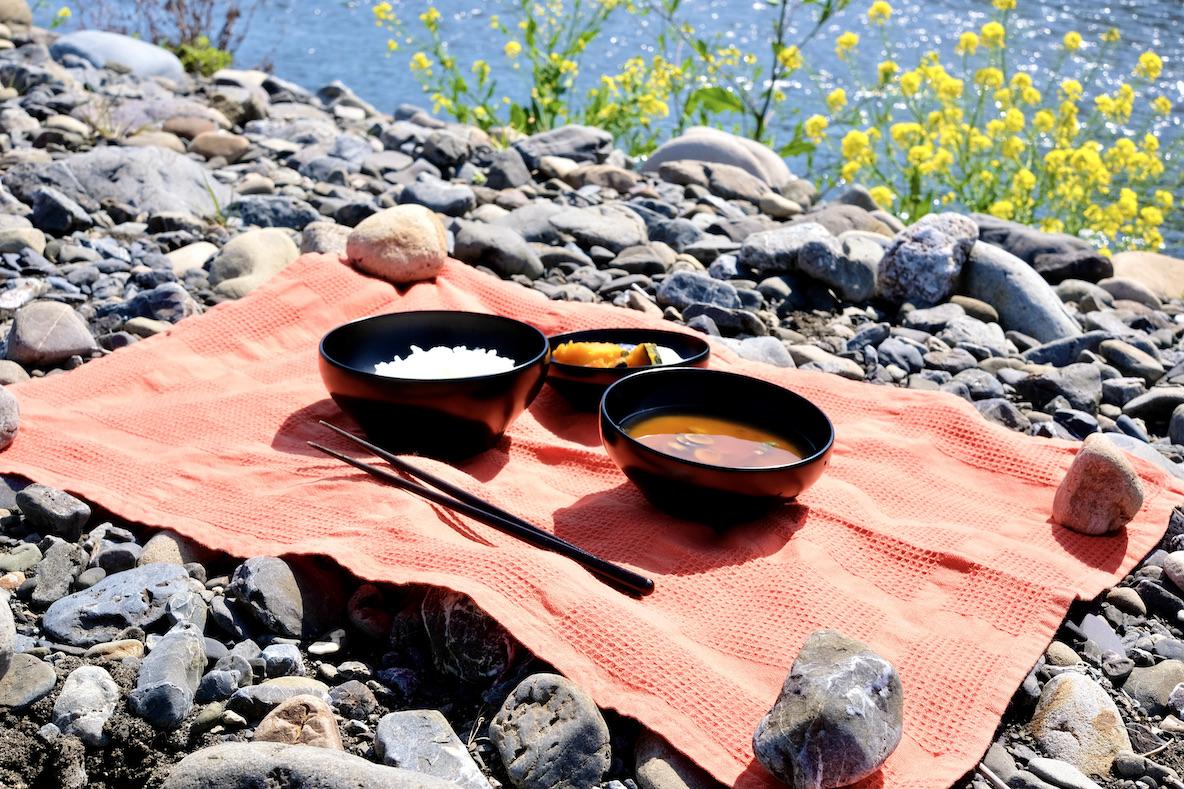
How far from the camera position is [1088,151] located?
5.30 metres

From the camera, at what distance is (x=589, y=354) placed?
9.36 ft

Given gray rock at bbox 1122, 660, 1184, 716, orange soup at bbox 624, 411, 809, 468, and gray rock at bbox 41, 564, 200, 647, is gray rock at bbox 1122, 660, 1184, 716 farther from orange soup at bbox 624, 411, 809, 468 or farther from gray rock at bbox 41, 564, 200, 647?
gray rock at bbox 41, 564, 200, 647

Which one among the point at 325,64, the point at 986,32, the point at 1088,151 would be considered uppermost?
the point at 986,32

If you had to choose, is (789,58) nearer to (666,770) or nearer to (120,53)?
(120,53)

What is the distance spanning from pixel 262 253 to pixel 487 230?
2.37ft

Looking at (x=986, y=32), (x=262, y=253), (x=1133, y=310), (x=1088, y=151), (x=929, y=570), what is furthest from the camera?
(x=986, y=32)

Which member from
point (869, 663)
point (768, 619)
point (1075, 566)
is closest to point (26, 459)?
point (768, 619)

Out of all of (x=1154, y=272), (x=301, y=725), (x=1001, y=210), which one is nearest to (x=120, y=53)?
(x=1001, y=210)

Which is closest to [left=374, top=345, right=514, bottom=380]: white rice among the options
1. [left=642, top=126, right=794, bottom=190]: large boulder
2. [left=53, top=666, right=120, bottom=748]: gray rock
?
[left=53, top=666, right=120, bottom=748]: gray rock

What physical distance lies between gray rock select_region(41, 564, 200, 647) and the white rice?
2.27ft

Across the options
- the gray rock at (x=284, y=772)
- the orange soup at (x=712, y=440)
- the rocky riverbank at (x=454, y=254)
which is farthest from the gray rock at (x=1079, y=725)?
the gray rock at (x=284, y=772)

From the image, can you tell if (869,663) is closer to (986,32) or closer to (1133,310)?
(1133,310)

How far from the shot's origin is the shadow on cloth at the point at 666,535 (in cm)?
224

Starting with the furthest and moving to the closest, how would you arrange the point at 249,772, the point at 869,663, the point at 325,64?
the point at 325,64
the point at 869,663
the point at 249,772
